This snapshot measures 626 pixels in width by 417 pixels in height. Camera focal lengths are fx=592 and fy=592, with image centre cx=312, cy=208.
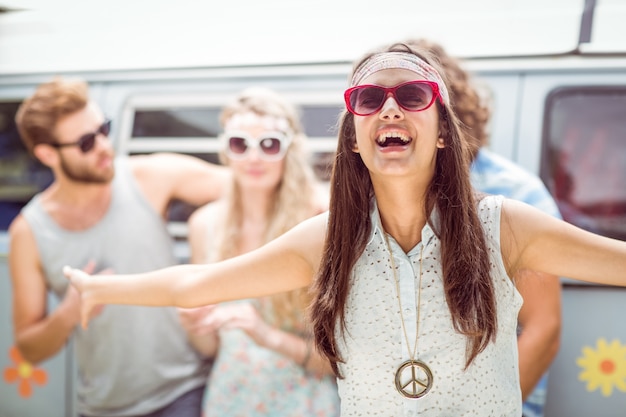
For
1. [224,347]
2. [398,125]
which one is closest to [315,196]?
[224,347]

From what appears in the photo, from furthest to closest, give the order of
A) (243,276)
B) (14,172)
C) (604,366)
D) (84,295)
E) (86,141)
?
1. (14,172)
2. (86,141)
3. (604,366)
4. (84,295)
5. (243,276)

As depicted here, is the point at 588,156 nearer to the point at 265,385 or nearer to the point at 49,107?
the point at 265,385

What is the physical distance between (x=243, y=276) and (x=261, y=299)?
2.72 feet

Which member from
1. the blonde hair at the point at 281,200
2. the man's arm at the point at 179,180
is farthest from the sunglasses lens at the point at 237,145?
the man's arm at the point at 179,180

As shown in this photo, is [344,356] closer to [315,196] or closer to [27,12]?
[315,196]

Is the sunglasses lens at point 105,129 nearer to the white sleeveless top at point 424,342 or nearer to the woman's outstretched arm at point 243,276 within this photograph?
the woman's outstretched arm at point 243,276

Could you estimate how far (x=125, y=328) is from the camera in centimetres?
272

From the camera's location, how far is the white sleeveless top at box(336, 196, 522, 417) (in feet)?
4.46

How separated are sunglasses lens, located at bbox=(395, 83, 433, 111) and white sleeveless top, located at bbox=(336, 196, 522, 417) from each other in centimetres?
29

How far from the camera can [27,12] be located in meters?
3.13

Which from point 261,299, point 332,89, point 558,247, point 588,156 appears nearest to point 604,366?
point 588,156

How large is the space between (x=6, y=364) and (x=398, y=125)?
2.57m

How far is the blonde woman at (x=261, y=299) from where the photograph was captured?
2295 millimetres

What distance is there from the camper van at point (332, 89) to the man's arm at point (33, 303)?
106mm
